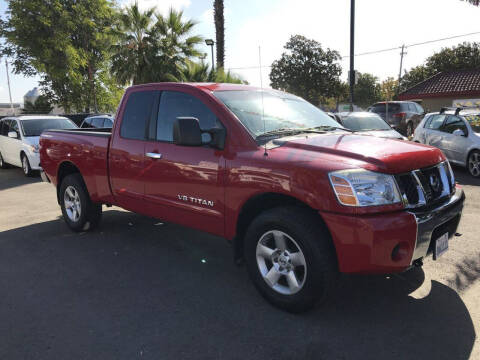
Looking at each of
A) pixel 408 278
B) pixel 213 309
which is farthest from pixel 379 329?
pixel 213 309

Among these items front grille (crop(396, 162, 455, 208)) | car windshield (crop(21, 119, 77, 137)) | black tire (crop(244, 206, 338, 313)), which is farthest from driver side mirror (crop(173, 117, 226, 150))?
car windshield (crop(21, 119, 77, 137))

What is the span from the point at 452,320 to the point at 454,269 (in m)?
1.04

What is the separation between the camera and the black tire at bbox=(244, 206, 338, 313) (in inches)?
110

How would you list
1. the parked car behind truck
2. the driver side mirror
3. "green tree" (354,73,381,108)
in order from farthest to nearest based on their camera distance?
"green tree" (354,73,381,108) → the parked car behind truck → the driver side mirror

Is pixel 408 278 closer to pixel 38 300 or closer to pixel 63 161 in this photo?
pixel 38 300

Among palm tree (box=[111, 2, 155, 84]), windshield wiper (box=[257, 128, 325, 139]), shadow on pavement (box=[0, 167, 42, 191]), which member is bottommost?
shadow on pavement (box=[0, 167, 42, 191])

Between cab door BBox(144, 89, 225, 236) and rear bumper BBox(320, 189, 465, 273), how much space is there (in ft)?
3.62

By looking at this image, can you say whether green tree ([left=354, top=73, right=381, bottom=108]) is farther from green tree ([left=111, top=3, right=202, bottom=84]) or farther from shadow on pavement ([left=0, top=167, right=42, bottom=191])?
shadow on pavement ([left=0, top=167, right=42, bottom=191])

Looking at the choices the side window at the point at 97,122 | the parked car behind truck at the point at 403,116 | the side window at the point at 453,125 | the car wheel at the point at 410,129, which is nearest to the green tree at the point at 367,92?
the parked car behind truck at the point at 403,116

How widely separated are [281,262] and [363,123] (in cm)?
819

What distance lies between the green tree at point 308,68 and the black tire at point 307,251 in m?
58.2

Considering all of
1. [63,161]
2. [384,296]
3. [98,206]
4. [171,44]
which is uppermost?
[171,44]

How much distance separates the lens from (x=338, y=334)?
2.80 m

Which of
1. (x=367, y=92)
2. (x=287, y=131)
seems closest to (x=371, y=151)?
(x=287, y=131)
